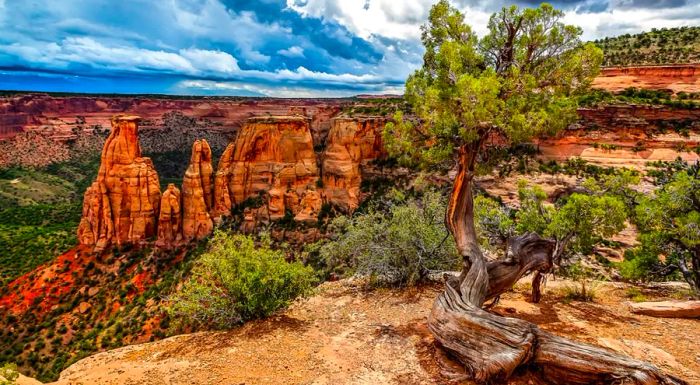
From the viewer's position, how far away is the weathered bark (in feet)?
30.7

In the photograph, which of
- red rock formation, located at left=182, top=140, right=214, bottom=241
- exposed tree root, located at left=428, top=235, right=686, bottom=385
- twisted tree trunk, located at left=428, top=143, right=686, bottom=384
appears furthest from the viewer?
red rock formation, located at left=182, top=140, right=214, bottom=241

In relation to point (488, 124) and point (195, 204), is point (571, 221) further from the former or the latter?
point (195, 204)

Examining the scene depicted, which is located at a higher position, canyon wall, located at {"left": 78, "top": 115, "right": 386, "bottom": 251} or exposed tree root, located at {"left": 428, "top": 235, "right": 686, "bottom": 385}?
exposed tree root, located at {"left": 428, "top": 235, "right": 686, "bottom": 385}

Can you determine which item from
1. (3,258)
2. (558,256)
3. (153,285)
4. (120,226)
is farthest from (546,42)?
(3,258)

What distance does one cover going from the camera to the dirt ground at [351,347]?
746cm

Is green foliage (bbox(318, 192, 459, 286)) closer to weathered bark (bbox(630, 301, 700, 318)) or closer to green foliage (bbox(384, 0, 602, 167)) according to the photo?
green foliage (bbox(384, 0, 602, 167))

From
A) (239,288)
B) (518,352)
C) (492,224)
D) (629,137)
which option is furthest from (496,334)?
(629,137)

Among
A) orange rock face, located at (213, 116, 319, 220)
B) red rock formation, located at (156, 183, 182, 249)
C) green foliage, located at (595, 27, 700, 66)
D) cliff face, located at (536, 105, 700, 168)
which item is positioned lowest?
red rock formation, located at (156, 183, 182, 249)

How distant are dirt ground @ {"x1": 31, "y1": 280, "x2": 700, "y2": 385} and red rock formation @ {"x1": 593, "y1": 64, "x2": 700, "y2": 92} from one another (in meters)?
37.1

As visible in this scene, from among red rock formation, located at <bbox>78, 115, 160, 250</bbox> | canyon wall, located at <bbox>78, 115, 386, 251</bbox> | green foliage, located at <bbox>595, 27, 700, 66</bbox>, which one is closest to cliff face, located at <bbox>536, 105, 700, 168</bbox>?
green foliage, located at <bbox>595, 27, 700, 66</bbox>

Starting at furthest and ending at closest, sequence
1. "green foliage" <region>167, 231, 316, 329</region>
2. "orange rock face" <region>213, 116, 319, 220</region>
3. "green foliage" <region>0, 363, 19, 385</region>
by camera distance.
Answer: "orange rock face" <region>213, 116, 319, 220</region>
"green foliage" <region>167, 231, 316, 329</region>
"green foliage" <region>0, 363, 19, 385</region>

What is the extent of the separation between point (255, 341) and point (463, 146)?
6814mm

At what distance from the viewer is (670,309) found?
9523 millimetres

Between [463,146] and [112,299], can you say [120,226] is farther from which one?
[463,146]
